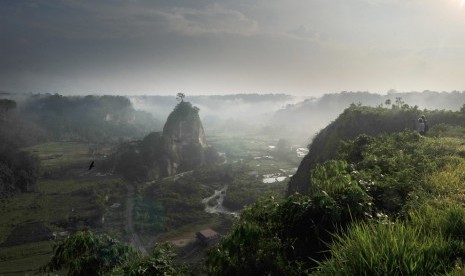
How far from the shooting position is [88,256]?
35.0 feet

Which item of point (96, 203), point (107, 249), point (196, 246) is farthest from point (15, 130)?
point (107, 249)

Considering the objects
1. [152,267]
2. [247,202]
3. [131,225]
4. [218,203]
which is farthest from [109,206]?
[152,267]

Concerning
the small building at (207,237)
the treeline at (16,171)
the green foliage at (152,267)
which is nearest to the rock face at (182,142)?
the treeline at (16,171)

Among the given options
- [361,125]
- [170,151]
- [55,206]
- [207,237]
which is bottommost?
[55,206]

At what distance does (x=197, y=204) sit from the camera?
287 feet

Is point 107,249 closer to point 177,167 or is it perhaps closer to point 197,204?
point 197,204

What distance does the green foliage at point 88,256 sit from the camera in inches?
410

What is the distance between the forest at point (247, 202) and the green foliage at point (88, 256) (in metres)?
0.04

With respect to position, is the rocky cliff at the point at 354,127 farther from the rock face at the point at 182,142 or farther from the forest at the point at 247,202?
the rock face at the point at 182,142

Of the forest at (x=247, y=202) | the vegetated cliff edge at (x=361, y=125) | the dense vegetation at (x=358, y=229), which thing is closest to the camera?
A: the dense vegetation at (x=358, y=229)

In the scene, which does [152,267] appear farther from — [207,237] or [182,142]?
[182,142]

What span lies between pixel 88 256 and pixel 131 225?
67253mm

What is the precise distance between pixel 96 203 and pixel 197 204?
25.5 metres

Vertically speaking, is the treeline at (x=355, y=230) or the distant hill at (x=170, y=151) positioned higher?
the treeline at (x=355, y=230)
